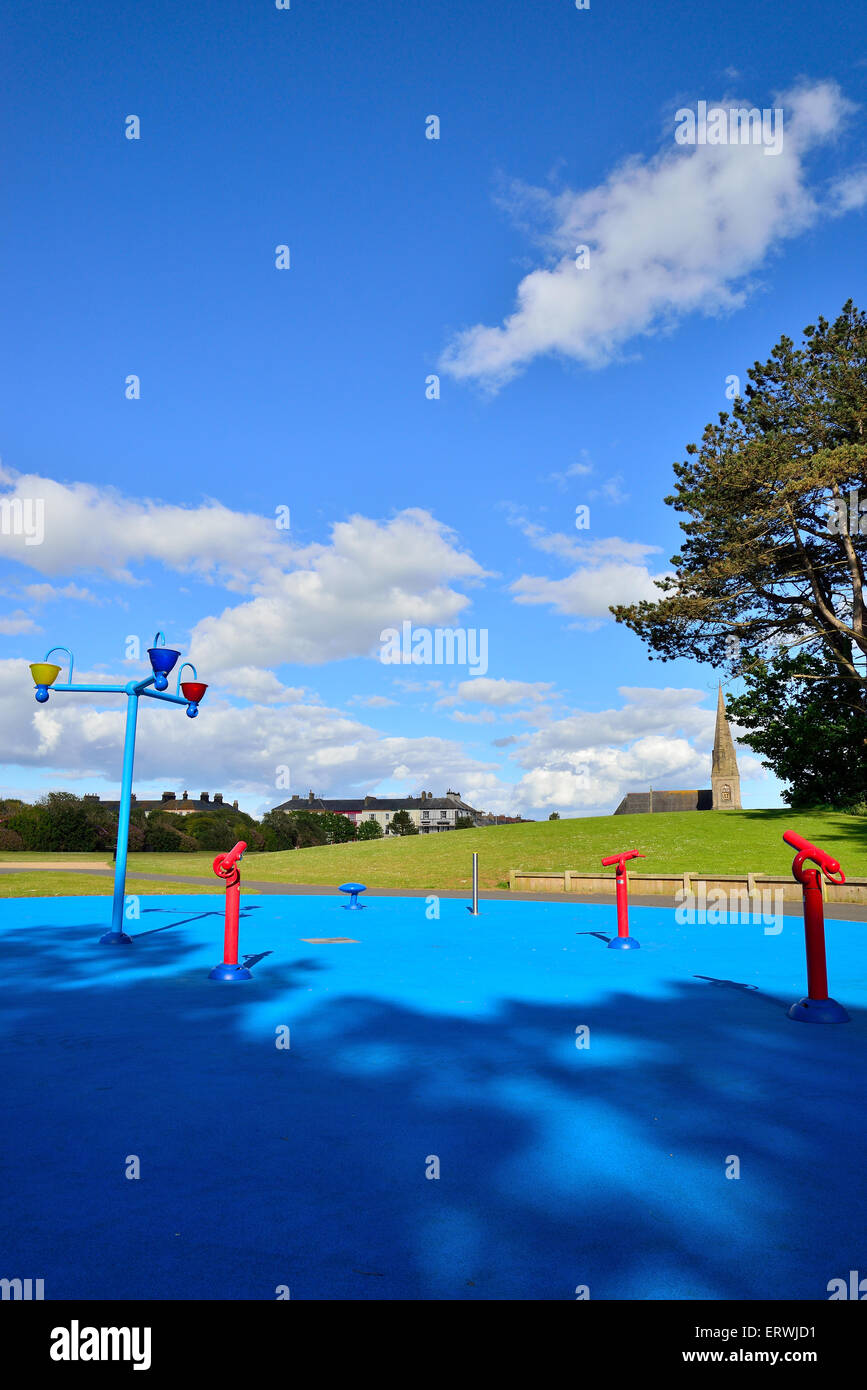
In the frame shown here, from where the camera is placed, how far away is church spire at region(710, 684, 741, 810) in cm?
7806

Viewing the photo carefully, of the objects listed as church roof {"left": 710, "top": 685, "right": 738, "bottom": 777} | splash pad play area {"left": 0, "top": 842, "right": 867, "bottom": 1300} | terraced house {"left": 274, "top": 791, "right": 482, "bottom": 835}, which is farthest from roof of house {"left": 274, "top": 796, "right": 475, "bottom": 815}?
splash pad play area {"left": 0, "top": 842, "right": 867, "bottom": 1300}

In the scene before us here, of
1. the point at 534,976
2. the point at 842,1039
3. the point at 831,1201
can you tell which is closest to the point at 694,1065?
the point at 842,1039

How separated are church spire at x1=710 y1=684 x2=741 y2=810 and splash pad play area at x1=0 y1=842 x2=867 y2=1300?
2839 inches

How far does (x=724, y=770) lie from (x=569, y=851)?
50940 millimetres

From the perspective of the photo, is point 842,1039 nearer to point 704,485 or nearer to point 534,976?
point 534,976

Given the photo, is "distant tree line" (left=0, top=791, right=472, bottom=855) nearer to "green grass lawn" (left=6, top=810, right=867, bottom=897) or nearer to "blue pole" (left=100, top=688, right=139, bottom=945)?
"green grass lawn" (left=6, top=810, right=867, bottom=897)

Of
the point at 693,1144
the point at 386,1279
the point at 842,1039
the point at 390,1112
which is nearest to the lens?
the point at 386,1279

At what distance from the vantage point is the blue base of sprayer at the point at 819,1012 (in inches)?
297

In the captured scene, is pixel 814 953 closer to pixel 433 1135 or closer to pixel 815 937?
pixel 815 937

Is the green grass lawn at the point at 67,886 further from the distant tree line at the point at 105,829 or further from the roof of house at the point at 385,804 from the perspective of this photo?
the roof of house at the point at 385,804

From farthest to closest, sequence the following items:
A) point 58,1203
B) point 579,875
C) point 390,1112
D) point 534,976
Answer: point 579,875 → point 534,976 → point 390,1112 → point 58,1203

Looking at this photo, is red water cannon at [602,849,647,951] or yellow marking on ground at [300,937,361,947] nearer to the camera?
red water cannon at [602,849,647,951]
